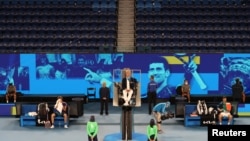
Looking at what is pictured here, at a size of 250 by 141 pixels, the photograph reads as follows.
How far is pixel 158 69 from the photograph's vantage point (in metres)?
23.6

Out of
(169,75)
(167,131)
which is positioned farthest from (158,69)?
(167,131)

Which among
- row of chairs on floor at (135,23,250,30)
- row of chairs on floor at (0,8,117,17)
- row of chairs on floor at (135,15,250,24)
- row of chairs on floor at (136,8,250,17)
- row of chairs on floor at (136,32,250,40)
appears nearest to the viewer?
row of chairs on floor at (136,32,250,40)

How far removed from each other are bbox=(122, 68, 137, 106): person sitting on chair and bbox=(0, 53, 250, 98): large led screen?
7781mm

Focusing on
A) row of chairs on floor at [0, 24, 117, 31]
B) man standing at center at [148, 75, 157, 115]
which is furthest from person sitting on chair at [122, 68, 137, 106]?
row of chairs on floor at [0, 24, 117, 31]

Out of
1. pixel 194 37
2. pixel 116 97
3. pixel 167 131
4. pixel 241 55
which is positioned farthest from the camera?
pixel 194 37

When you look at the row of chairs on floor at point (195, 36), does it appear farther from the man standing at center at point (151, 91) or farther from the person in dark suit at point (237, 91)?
the man standing at center at point (151, 91)

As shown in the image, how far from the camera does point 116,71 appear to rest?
23.5m

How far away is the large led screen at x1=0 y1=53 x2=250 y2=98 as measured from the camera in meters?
23.5

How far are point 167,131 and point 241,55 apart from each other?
24.5 feet

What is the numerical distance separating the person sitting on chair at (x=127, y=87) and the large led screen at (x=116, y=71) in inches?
306

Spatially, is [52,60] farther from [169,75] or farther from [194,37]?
[194,37]

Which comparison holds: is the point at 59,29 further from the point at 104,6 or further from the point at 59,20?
the point at 104,6

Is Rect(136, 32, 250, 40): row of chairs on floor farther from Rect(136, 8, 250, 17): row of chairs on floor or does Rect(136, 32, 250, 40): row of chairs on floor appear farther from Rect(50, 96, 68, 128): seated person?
Rect(50, 96, 68, 128): seated person

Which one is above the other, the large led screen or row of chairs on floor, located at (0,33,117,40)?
row of chairs on floor, located at (0,33,117,40)
